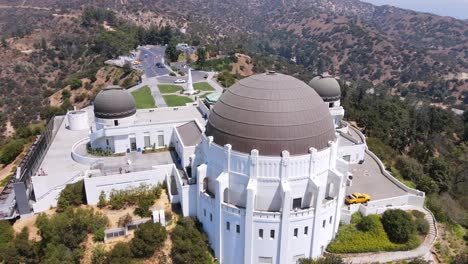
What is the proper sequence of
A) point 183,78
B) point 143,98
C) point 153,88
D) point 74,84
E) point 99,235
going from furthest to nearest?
point 74,84, point 183,78, point 153,88, point 143,98, point 99,235

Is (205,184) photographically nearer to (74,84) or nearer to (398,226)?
(398,226)

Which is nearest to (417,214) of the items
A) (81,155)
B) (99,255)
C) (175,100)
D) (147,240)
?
(147,240)

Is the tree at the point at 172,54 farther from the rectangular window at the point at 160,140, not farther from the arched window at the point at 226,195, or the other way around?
the arched window at the point at 226,195

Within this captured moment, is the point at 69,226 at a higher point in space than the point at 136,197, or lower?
lower

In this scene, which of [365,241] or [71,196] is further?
[71,196]

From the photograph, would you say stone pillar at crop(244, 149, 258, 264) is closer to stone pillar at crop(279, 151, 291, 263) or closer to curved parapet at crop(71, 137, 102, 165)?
stone pillar at crop(279, 151, 291, 263)

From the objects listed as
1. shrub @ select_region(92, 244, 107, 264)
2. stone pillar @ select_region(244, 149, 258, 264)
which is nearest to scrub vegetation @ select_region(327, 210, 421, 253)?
stone pillar @ select_region(244, 149, 258, 264)

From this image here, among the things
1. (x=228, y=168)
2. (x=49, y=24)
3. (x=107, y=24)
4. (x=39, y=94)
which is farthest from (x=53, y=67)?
(x=228, y=168)
